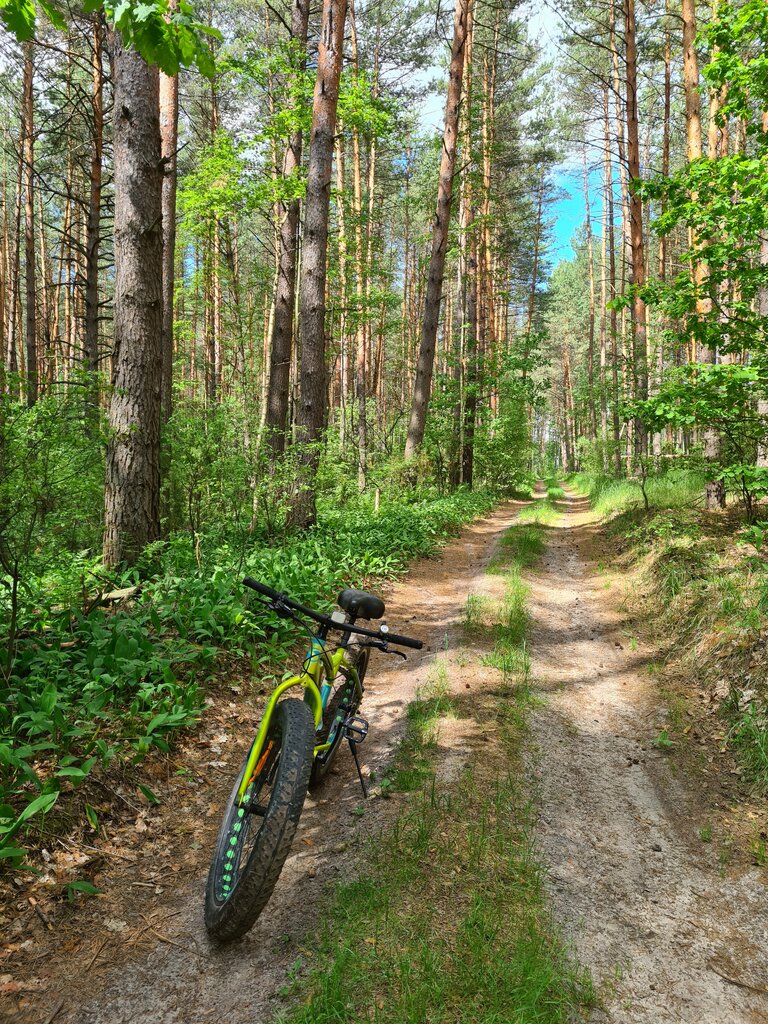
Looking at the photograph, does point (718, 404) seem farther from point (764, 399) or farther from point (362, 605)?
point (362, 605)

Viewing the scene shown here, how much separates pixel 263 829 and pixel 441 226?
Answer: 14.4m

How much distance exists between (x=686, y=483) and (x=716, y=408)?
584 cm

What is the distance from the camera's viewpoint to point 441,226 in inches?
547

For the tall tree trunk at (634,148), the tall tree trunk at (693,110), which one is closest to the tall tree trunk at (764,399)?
the tall tree trunk at (693,110)

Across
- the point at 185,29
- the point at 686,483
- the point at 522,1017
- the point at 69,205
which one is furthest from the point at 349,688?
the point at 69,205

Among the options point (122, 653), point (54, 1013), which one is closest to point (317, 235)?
point (122, 653)

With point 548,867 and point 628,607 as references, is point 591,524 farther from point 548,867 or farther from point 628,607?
point 548,867

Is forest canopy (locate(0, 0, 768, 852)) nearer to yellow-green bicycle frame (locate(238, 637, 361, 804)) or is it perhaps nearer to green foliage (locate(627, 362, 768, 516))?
green foliage (locate(627, 362, 768, 516))

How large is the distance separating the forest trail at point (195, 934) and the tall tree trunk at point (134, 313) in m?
2.53

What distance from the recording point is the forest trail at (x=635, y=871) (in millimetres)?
2303

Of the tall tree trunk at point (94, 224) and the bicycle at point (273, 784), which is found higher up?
the tall tree trunk at point (94, 224)

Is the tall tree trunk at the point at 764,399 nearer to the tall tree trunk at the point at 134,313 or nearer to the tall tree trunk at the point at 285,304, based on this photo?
the tall tree trunk at the point at 134,313

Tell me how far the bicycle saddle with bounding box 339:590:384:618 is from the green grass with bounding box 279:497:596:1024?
1216 mm

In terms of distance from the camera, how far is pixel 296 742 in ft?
7.67
